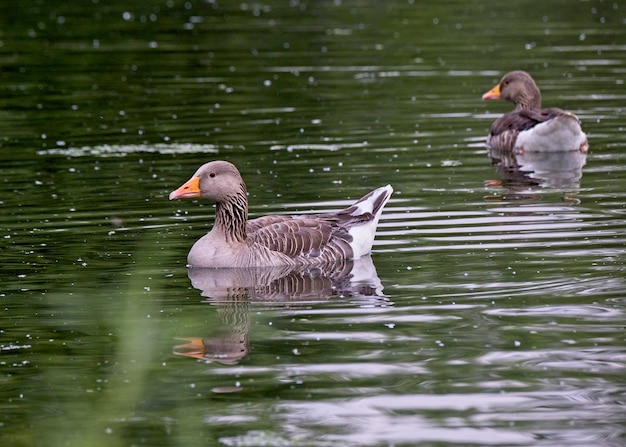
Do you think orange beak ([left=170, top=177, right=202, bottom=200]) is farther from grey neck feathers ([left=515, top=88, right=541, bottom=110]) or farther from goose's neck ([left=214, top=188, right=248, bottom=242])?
grey neck feathers ([left=515, top=88, right=541, bottom=110])

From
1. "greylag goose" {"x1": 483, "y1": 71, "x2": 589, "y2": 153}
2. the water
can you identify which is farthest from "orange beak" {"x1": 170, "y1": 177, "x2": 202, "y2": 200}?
"greylag goose" {"x1": 483, "y1": 71, "x2": 589, "y2": 153}

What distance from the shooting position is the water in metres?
9.53

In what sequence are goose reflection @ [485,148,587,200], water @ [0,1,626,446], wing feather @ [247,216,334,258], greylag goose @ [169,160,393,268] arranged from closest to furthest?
water @ [0,1,626,446] → greylag goose @ [169,160,393,268] → wing feather @ [247,216,334,258] → goose reflection @ [485,148,587,200]

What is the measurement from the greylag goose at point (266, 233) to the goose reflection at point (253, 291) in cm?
12

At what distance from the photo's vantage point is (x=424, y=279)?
13.4 m

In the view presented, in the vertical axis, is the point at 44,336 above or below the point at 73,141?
below

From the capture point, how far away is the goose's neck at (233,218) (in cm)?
1481

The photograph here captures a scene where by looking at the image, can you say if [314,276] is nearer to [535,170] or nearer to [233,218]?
[233,218]

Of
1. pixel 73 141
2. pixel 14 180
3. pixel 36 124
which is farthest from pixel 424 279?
pixel 36 124

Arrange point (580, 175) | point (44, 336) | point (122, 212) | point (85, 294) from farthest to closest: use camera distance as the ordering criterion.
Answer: point (580, 175) < point (122, 212) < point (85, 294) < point (44, 336)

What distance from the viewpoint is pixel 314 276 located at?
1436 centimetres

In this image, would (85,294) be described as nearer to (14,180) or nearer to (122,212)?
(122,212)

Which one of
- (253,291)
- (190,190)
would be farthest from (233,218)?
(253,291)

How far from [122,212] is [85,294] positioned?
14.4 feet
